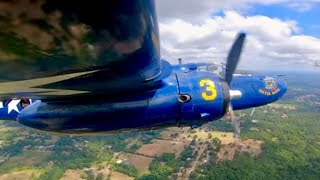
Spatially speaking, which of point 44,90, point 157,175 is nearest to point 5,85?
point 44,90

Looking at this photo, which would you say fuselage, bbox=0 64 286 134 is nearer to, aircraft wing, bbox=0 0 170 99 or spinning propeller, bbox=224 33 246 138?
spinning propeller, bbox=224 33 246 138

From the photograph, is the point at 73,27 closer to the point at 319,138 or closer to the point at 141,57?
the point at 141,57

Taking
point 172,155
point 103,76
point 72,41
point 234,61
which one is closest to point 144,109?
point 234,61

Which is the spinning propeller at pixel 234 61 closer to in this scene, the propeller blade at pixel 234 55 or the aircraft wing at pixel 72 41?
the propeller blade at pixel 234 55

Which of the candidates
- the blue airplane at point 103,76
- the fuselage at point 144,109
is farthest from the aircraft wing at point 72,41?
the fuselage at point 144,109

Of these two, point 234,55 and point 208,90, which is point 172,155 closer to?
point 208,90

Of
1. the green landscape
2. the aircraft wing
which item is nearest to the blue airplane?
the aircraft wing
